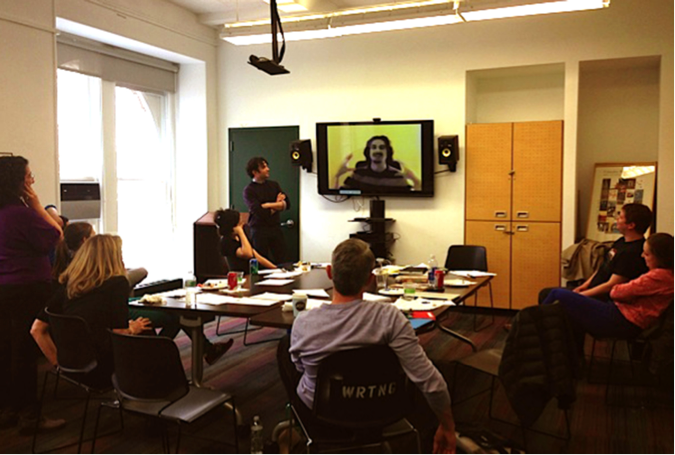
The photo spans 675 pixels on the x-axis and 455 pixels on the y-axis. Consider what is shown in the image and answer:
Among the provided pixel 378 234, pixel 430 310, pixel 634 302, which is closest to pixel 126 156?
pixel 378 234

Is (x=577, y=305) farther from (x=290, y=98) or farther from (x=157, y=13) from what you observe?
(x=157, y=13)

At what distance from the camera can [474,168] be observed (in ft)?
22.6

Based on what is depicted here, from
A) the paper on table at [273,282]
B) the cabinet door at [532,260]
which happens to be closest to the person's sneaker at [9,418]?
the paper on table at [273,282]

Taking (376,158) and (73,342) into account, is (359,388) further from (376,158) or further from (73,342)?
(376,158)

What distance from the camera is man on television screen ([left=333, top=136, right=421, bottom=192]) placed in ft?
23.5

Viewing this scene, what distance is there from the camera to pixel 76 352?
307 cm

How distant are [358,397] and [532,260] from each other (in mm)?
4771

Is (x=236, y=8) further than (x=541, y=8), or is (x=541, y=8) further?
(x=236, y=8)

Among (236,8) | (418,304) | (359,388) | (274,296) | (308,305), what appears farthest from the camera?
(236,8)

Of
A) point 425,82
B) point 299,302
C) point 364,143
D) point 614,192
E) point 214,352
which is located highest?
point 425,82

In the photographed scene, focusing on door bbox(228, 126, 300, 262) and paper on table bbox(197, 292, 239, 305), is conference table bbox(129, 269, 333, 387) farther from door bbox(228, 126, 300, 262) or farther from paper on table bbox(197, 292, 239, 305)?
door bbox(228, 126, 300, 262)

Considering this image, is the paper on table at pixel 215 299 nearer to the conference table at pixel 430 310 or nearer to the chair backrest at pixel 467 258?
the conference table at pixel 430 310

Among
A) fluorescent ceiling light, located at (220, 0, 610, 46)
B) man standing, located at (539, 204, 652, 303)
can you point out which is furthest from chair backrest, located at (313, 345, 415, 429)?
fluorescent ceiling light, located at (220, 0, 610, 46)

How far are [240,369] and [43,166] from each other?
261 centimetres
